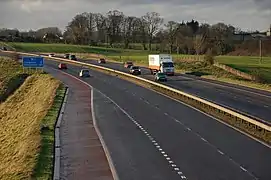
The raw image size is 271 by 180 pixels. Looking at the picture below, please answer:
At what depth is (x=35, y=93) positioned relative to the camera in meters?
54.4

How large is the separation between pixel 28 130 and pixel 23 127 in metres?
3.68

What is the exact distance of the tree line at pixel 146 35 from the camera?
483 feet

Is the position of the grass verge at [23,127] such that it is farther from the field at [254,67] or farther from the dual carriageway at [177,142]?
the field at [254,67]

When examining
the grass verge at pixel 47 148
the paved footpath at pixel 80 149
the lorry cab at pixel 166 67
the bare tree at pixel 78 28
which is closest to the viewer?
the paved footpath at pixel 80 149

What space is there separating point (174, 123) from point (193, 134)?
407 centimetres

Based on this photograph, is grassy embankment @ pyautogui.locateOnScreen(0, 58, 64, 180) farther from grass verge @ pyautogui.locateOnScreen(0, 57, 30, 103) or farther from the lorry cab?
the lorry cab

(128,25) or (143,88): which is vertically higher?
(128,25)

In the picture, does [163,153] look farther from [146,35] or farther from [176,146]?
[146,35]

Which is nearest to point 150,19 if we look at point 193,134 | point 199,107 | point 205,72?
point 205,72

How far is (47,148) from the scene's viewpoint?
864 inches

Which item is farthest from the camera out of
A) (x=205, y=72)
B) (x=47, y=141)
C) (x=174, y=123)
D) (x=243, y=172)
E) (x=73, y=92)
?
(x=205, y=72)

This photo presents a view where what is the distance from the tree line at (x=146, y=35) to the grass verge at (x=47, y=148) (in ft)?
367

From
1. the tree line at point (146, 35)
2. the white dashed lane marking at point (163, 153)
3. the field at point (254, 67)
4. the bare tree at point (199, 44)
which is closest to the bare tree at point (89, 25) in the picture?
the tree line at point (146, 35)

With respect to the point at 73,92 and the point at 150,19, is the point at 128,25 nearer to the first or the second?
the point at 150,19
